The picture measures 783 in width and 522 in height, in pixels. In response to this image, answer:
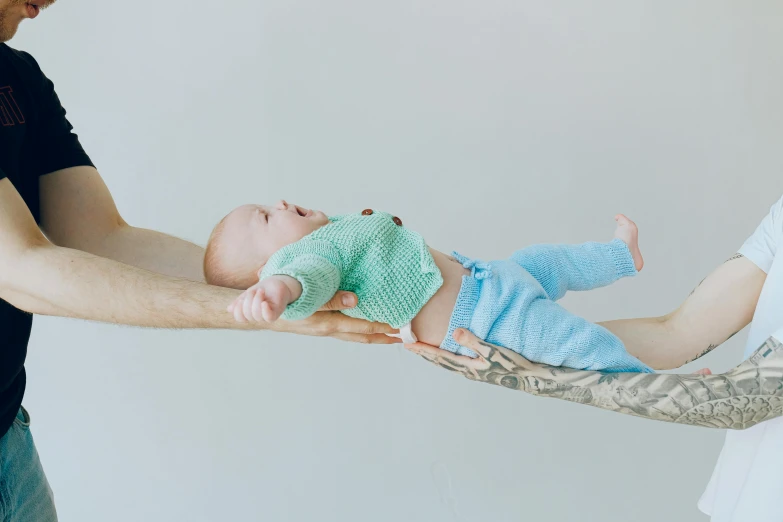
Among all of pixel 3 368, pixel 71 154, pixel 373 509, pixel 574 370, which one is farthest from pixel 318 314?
pixel 373 509

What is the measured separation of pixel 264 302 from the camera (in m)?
1.24

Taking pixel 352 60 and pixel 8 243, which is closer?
pixel 8 243

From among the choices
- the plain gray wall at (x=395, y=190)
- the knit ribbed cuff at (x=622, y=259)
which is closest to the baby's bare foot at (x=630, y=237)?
the knit ribbed cuff at (x=622, y=259)

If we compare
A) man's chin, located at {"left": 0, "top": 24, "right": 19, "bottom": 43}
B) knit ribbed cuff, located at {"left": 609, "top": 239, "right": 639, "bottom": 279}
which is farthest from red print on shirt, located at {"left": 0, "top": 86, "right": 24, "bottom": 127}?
knit ribbed cuff, located at {"left": 609, "top": 239, "right": 639, "bottom": 279}

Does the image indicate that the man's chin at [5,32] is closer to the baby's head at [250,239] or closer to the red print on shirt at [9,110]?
the red print on shirt at [9,110]

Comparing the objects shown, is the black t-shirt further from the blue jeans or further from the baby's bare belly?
the baby's bare belly

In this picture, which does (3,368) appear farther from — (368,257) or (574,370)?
(574,370)

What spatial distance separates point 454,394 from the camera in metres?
2.94

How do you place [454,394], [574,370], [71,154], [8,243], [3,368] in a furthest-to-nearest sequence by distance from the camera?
1. [454,394]
2. [71,154]
3. [3,368]
4. [574,370]
5. [8,243]

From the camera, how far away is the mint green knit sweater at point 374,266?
1.53 m

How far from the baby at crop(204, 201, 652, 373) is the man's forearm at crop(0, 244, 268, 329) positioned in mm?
140

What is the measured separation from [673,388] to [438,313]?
504 mm

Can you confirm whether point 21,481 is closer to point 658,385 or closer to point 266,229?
point 266,229

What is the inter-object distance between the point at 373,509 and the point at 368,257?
5.68 ft
